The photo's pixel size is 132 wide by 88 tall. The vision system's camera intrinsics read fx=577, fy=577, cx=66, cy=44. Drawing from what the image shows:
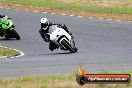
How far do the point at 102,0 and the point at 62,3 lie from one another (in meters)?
3.54

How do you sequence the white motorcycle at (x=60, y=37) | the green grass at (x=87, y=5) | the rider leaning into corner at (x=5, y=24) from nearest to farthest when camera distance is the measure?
the white motorcycle at (x=60, y=37) < the rider leaning into corner at (x=5, y=24) < the green grass at (x=87, y=5)

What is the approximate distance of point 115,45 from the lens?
2634cm

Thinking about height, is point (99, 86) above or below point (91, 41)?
above

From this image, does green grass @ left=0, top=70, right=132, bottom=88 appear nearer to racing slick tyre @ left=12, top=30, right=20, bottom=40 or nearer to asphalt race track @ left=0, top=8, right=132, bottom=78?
asphalt race track @ left=0, top=8, right=132, bottom=78

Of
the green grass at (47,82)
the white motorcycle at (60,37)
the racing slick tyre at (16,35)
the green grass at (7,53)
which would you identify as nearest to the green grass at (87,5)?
the racing slick tyre at (16,35)

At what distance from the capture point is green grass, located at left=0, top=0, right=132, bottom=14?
40688 mm

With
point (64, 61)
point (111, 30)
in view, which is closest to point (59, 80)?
point (64, 61)

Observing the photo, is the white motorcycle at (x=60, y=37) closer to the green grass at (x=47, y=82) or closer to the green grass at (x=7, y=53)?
the green grass at (x=7, y=53)

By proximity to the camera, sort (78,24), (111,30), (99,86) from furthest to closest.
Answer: (78,24) < (111,30) < (99,86)

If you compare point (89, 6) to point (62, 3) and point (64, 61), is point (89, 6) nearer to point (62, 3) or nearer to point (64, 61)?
point (62, 3)

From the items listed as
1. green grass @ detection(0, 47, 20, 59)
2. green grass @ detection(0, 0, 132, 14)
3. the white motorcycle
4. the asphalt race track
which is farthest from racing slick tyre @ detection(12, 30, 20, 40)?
green grass @ detection(0, 0, 132, 14)

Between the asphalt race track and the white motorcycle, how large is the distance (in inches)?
15.3

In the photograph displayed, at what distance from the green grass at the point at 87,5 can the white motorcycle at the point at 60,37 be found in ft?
54.2

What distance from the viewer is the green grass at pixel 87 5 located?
133ft
